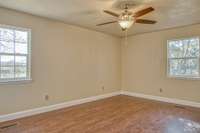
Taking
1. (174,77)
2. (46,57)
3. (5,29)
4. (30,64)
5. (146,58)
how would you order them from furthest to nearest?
(146,58)
(174,77)
(46,57)
(30,64)
(5,29)

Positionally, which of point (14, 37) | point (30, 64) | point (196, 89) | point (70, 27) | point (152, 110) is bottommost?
point (152, 110)

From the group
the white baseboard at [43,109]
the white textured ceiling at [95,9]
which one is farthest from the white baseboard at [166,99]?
the white textured ceiling at [95,9]

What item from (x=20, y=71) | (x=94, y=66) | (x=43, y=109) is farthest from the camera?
(x=94, y=66)

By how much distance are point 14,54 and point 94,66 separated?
7.95 feet

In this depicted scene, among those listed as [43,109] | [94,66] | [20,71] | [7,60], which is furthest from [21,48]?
[94,66]

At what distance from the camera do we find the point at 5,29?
312 cm

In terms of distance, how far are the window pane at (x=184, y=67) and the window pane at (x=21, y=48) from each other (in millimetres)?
4185

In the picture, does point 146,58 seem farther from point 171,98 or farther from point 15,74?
point 15,74

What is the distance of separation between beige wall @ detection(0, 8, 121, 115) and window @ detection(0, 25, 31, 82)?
13 cm

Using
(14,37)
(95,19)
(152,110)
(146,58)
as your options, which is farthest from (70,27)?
(152,110)

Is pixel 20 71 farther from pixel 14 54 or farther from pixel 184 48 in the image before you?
pixel 184 48

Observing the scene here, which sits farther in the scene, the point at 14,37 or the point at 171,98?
the point at 171,98

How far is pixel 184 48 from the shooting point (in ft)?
14.6

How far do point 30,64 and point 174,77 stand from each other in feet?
13.4
